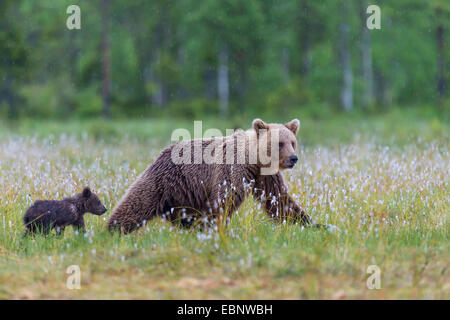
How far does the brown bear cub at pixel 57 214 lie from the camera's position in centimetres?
553

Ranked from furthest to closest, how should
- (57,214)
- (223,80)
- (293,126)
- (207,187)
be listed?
(223,80) < (293,126) < (207,187) < (57,214)

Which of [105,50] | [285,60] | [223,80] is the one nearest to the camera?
[105,50]

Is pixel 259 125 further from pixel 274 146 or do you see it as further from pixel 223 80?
pixel 223 80

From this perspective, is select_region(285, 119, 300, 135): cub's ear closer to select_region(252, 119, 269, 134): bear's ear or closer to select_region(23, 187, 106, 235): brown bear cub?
select_region(252, 119, 269, 134): bear's ear

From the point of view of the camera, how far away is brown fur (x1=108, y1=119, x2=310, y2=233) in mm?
5668

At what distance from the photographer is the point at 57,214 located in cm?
559

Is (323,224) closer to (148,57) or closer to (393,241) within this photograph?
(393,241)

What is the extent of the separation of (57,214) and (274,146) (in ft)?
8.83

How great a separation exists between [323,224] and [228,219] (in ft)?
4.01

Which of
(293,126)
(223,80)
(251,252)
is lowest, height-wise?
(251,252)

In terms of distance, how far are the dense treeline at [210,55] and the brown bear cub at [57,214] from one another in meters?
18.0

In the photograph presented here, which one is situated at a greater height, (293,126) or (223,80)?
(223,80)

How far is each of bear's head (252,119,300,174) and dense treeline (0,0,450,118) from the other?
17433 mm

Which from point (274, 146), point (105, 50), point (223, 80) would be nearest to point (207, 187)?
point (274, 146)
